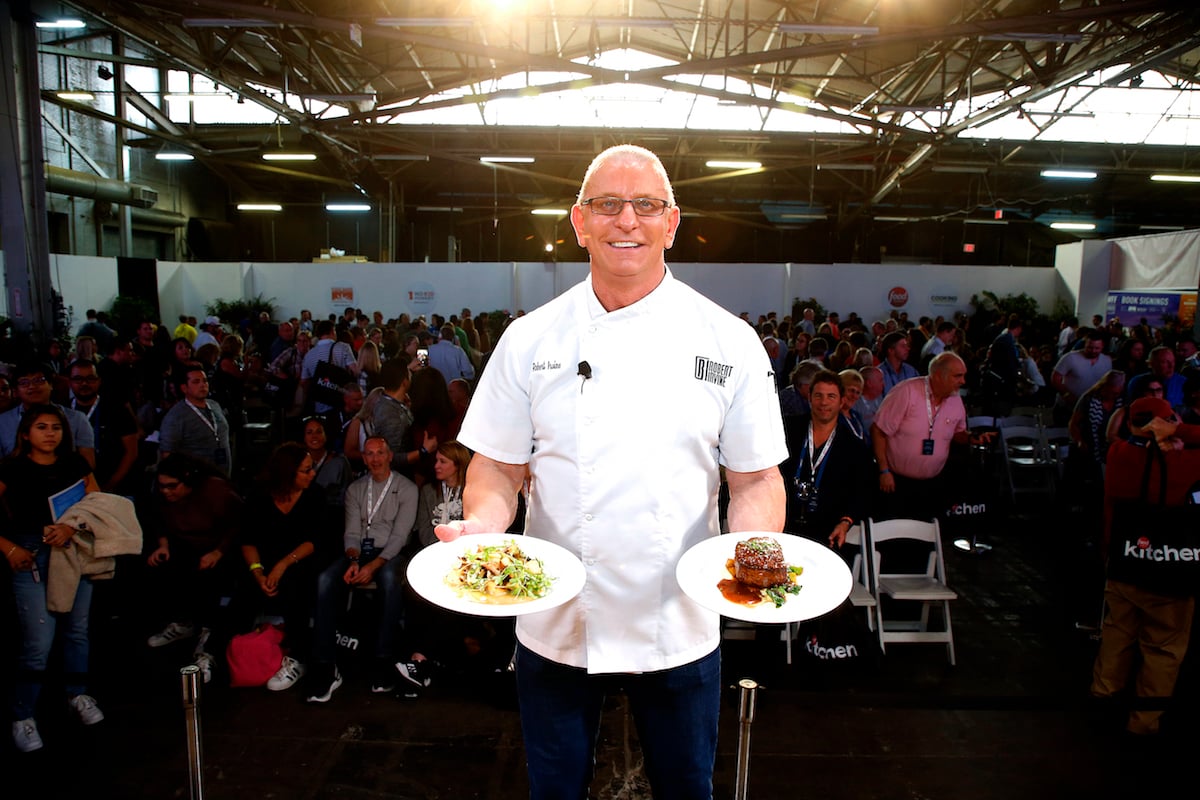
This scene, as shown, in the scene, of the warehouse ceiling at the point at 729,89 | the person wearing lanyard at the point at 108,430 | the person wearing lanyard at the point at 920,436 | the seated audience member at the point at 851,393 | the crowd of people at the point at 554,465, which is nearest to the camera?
the crowd of people at the point at 554,465

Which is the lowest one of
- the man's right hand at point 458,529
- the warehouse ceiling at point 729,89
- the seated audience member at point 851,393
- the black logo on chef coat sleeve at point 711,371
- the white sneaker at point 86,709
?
the white sneaker at point 86,709

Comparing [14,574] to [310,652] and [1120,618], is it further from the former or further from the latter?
[1120,618]

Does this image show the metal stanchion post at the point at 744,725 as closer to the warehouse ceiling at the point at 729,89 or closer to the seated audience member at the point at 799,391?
the seated audience member at the point at 799,391

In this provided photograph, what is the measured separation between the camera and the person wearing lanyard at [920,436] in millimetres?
5402

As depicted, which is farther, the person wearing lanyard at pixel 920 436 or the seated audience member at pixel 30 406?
the person wearing lanyard at pixel 920 436

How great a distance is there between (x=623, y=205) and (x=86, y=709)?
411 cm

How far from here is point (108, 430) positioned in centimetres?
579

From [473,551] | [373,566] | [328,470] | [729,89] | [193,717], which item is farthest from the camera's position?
[729,89]

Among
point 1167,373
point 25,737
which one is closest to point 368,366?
point 25,737

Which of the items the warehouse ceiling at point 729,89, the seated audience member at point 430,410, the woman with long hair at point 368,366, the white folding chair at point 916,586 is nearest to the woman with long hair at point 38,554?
the seated audience member at point 430,410

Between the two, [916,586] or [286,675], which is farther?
[916,586]

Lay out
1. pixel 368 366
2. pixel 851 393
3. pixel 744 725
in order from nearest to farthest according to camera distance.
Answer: pixel 744 725 < pixel 851 393 < pixel 368 366

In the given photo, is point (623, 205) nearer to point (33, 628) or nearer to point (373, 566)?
point (373, 566)

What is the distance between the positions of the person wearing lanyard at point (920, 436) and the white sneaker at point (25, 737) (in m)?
5.03
